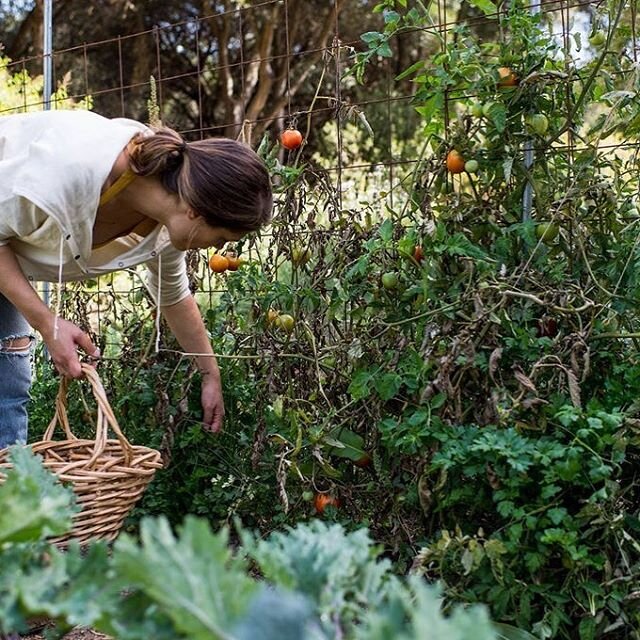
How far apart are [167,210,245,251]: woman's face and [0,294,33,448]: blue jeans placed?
0.60 meters

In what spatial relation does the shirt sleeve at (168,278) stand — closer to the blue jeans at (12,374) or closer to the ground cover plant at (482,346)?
the ground cover plant at (482,346)

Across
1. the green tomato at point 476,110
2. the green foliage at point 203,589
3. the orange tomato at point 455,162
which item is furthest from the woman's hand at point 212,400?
the green foliage at point 203,589

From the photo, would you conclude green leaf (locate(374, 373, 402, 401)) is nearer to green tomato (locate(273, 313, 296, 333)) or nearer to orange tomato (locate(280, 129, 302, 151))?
green tomato (locate(273, 313, 296, 333))

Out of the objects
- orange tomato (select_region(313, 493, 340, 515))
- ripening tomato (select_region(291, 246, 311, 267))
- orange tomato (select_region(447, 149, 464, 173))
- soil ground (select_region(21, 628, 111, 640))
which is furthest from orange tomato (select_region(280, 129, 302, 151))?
soil ground (select_region(21, 628, 111, 640))

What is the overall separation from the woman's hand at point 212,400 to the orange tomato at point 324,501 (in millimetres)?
457

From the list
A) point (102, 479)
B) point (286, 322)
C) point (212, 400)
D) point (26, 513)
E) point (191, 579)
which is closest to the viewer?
point (191, 579)

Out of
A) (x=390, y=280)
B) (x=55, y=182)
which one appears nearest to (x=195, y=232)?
(x=55, y=182)

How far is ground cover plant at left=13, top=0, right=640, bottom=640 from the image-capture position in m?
1.70

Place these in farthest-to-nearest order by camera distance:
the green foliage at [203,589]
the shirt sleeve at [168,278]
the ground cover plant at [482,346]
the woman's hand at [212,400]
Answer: the woman's hand at [212,400] < the shirt sleeve at [168,278] < the ground cover plant at [482,346] < the green foliage at [203,589]

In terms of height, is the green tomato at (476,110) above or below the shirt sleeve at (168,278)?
above

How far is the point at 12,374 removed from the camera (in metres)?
2.45

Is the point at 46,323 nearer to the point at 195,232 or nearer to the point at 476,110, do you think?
the point at 195,232

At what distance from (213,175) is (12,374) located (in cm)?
88

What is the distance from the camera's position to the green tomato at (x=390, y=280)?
2.06m
